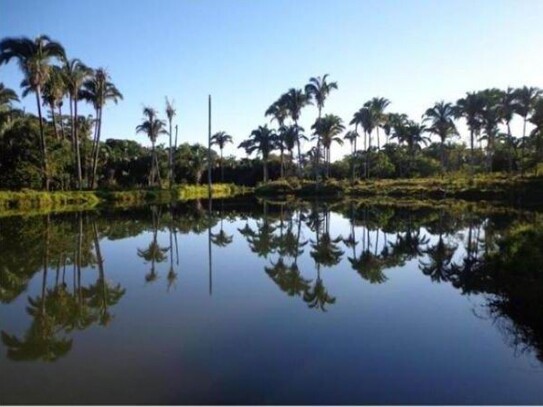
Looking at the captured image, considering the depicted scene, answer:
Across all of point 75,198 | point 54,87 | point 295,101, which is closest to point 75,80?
point 54,87

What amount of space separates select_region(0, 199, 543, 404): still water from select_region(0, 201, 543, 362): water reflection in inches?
2.2

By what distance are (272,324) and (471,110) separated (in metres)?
55.1

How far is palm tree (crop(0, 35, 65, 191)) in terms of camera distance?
1359 inches

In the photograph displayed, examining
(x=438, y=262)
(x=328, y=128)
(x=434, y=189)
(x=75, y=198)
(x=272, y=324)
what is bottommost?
(x=272, y=324)

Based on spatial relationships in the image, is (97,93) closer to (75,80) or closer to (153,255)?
(75,80)

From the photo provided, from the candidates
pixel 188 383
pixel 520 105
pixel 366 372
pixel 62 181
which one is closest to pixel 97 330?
pixel 188 383

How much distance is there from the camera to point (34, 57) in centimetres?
3484

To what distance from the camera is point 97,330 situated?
6.68m

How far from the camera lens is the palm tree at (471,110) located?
179ft

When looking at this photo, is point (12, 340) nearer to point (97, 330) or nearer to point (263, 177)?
point (97, 330)

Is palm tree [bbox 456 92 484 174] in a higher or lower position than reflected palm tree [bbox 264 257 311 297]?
higher

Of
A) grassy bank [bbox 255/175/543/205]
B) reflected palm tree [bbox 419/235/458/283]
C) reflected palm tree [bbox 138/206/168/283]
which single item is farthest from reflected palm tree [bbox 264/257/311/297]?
grassy bank [bbox 255/175/543/205]

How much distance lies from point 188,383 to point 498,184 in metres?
42.9

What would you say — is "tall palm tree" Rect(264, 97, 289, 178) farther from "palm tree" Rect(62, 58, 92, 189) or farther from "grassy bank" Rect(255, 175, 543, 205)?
"palm tree" Rect(62, 58, 92, 189)
